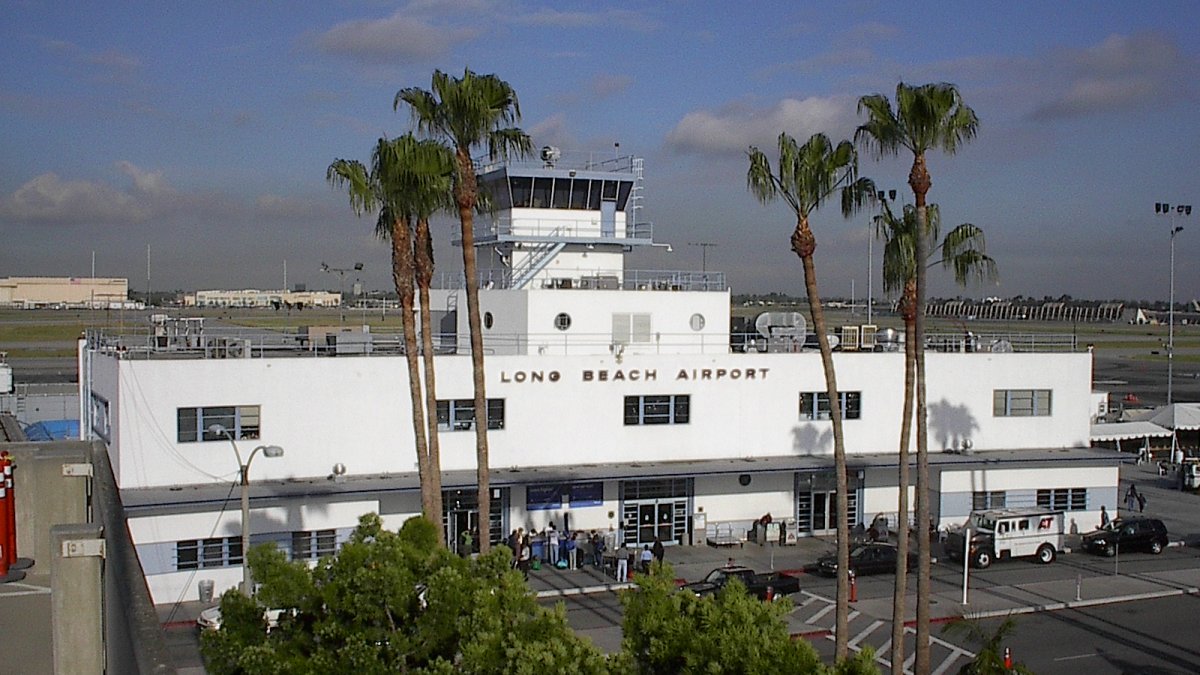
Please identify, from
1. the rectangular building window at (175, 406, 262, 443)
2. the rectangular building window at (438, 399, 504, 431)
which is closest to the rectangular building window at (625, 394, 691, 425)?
the rectangular building window at (438, 399, 504, 431)

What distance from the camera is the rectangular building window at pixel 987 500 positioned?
40062 millimetres

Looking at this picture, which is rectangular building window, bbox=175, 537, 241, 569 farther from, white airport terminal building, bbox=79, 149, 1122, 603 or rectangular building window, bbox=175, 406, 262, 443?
rectangular building window, bbox=175, 406, 262, 443

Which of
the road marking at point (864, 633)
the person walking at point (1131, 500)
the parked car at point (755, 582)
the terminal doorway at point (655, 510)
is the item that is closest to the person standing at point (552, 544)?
the terminal doorway at point (655, 510)

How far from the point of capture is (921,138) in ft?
76.0

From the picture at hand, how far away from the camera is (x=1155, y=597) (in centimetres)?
3231

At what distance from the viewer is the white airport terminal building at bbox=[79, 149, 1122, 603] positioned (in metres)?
31.2

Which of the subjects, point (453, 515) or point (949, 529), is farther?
point (949, 529)

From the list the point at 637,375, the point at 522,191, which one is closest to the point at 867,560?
the point at 637,375

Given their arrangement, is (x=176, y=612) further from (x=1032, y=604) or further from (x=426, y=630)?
(x=1032, y=604)

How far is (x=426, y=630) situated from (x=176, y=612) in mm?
20708

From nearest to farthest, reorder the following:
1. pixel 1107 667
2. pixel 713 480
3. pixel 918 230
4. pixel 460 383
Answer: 1. pixel 918 230
2. pixel 1107 667
3. pixel 460 383
4. pixel 713 480

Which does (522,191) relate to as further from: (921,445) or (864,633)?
(921,445)

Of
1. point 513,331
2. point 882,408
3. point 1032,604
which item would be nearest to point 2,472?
point 513,331

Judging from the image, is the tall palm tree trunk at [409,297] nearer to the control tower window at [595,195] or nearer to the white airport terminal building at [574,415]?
the white airport terminal building at [574,415]
